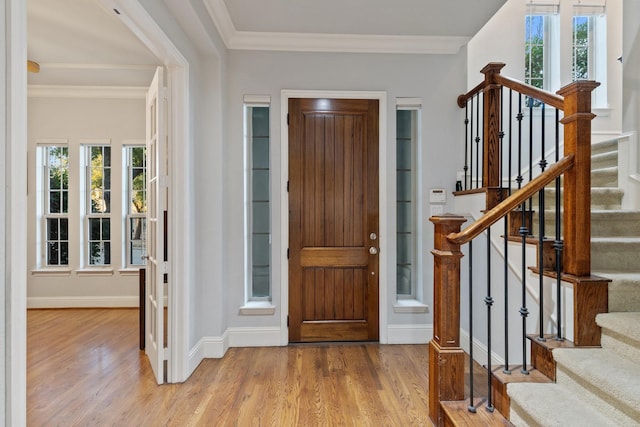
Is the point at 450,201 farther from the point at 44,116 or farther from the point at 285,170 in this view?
the point at 44,116

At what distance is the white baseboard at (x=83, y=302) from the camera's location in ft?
15.1

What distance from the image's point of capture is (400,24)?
3.04 metres

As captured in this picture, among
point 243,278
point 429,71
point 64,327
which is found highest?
point 429,71

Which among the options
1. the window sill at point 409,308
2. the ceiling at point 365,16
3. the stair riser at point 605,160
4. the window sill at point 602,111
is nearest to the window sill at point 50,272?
the ceiling at point 365,16

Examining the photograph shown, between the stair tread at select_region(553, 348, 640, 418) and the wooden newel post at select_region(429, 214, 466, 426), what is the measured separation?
47 cm

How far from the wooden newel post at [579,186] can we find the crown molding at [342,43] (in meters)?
1.67

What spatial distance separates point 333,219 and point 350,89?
1247mm

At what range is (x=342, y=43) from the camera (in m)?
3.26

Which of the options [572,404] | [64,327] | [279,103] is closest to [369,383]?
[572,404]

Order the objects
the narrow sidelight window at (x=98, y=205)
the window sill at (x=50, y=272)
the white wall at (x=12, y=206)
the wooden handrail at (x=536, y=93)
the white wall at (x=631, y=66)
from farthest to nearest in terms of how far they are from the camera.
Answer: the narrow sidelight window at (x=98, y=205) < the window sill at (x=50, y=272) < the white wall at (x=631, y=66) < the wooden handrail at (x=536, y=93) < the white wall at (x=12, y=206)

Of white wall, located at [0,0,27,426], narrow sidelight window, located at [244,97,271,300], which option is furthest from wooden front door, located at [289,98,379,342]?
white wall, located at [0,0,27,426]

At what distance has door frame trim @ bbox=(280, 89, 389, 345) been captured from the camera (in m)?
3.30

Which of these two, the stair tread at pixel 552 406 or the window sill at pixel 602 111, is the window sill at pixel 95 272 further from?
the window sill at pixel 602 111

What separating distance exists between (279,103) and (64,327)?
134 inches
